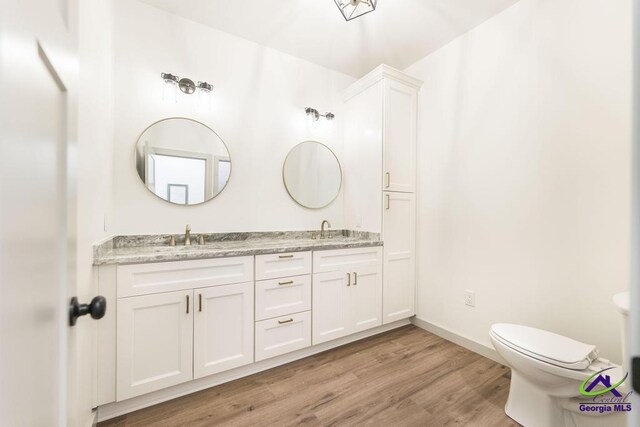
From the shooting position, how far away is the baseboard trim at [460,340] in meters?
2.00

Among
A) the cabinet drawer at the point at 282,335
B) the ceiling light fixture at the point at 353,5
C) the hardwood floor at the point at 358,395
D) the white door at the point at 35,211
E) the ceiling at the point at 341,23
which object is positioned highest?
the ceiling at the point at 341,23

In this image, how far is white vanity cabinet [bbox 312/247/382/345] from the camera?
207cm

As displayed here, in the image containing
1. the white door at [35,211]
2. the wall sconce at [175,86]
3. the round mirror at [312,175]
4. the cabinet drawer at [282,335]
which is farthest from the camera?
Result: the round mirror at [312,175]

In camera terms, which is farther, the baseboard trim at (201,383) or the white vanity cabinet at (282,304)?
the white vanity cabinet at (282,304)

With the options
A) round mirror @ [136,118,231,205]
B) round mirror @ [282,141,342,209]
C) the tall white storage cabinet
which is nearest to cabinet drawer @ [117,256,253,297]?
round mirror @ [136,118,231,205]

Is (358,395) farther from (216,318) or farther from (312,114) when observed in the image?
(312,114)

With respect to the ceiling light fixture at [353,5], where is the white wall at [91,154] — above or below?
below

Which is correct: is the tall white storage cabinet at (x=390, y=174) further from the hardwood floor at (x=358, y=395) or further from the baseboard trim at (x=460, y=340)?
→ the hardwood floor at (x=358, y=395)

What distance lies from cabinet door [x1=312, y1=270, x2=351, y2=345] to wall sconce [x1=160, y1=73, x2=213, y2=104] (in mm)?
1775

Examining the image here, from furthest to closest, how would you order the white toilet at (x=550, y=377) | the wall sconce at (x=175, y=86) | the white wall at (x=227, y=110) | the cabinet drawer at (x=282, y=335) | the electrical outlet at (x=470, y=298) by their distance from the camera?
the electrical outlet at (x=470, y=298), the wall sconce at (x=175, y=86), the white wall at (x=227, y=110), the cabinet drawer at (x=282, y=335), the white toilet at (x=550, y=377)

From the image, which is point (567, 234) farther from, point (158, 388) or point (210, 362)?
point (158, 388)

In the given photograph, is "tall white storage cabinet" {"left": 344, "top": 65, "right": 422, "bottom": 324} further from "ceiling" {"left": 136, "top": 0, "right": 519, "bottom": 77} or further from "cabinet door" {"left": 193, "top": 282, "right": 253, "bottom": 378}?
"cabinet door" {"left": 193, "top": 282, "right": 253, "bottom": 378}

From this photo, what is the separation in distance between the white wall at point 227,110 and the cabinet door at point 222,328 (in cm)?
71

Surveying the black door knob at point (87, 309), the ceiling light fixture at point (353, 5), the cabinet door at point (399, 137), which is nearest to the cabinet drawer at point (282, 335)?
the black door knob at point (87, 309)
